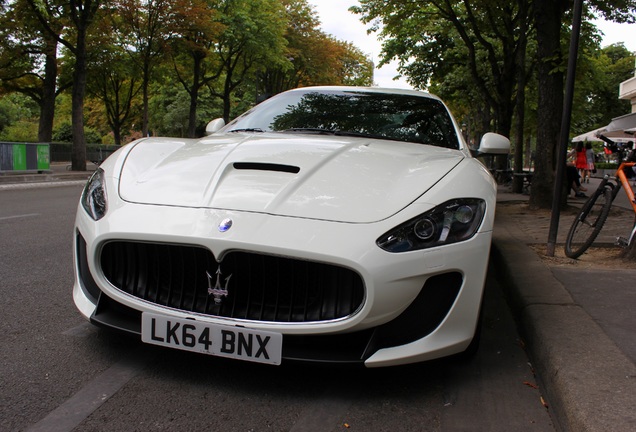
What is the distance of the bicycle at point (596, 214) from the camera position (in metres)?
5.04

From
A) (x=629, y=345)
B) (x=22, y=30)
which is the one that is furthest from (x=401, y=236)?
(x=22, y=30)

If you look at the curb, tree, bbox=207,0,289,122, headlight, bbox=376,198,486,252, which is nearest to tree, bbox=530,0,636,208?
the curb

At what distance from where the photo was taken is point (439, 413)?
2.23 metres

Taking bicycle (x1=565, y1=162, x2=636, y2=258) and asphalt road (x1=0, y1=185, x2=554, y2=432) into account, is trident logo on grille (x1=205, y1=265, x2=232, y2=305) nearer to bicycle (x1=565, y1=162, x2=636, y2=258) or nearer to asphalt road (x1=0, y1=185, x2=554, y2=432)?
asphalt road (x1=0, y1=185, x2=554, y2=432)

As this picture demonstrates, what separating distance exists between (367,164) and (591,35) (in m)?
15.3

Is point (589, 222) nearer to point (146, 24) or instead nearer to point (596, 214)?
point (596, 214)

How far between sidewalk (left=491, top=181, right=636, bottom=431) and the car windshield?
1139 millimetres

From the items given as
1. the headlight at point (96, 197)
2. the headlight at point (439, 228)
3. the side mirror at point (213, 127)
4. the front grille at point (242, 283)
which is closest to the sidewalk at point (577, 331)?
the headlight at point (439, 228)

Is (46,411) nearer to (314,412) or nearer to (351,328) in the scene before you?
(314,412)

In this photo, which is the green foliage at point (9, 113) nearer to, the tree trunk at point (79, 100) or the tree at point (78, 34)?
the tree at point (78, 34)

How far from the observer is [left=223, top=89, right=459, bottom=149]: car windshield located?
3.64m

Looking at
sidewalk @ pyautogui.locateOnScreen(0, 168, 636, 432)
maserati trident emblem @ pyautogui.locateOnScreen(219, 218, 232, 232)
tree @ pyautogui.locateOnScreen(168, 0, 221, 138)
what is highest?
tree @ pyautogui.locateOnScreen(168, 0, 221, 138)

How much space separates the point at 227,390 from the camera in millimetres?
2328

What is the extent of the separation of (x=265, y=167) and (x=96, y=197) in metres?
0.81
